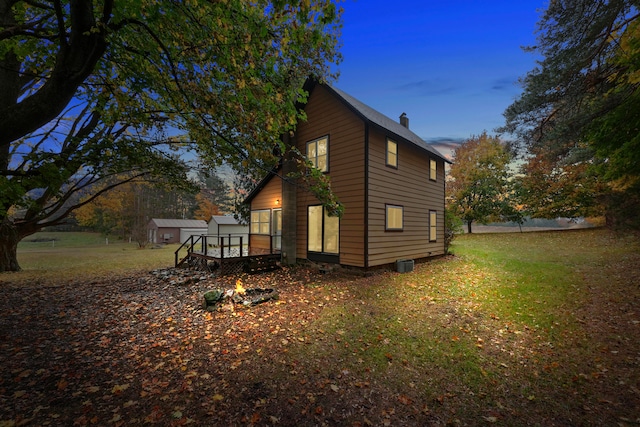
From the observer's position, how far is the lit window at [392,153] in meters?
10.9

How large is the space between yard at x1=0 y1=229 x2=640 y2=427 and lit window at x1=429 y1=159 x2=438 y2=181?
23.5 ft

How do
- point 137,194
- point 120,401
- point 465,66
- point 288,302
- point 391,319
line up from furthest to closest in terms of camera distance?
point 137,194 → point 465,66 → point 288,302 → point 391,319 → point 120,401

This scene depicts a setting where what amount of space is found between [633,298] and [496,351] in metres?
5.34

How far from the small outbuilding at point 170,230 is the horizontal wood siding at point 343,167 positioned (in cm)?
2843

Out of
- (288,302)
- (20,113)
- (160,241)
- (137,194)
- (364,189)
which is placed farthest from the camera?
(160,241)

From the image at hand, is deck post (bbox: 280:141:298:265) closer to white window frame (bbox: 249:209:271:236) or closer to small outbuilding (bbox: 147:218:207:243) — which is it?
white window frame (bbox: 249:209:271:236)

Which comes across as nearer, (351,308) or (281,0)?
(281,0)

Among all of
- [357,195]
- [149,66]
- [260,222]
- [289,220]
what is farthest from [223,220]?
[149,66]

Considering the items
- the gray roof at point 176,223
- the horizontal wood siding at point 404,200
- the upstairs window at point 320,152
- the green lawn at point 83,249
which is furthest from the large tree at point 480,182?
the gray roof at point 176,223

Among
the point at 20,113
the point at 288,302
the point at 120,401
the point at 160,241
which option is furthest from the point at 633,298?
the point at 160,241

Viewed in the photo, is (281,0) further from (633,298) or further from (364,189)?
(633,298)

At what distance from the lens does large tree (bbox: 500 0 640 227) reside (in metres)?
6.19

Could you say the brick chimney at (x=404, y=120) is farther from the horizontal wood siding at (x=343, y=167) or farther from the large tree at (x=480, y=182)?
the large tree at (x=480, y=182)

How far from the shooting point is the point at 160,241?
107 feet
